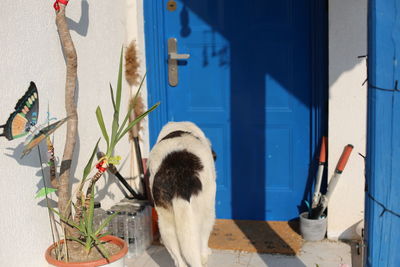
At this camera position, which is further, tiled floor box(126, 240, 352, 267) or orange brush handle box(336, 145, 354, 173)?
orange brush handle box(336, 145, 354, 173)

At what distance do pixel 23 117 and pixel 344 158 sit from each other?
215 centimetres

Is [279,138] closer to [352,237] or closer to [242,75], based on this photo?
[242,75]

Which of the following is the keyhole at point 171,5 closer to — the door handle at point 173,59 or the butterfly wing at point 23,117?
the door handle at point 173,59

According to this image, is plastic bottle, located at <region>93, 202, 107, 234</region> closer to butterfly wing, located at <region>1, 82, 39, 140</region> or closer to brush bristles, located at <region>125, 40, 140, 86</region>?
butterfly wing, located at <region>1, 82, 39, 140</region>

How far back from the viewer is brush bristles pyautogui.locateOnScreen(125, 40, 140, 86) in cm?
374

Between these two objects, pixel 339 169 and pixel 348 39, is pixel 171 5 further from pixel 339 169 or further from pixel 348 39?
pixel 339 169

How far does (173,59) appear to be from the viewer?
3.84m

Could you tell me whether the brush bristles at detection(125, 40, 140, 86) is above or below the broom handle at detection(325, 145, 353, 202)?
above

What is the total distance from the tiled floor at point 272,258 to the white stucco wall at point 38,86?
557 mm

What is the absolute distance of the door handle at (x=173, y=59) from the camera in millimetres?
3809

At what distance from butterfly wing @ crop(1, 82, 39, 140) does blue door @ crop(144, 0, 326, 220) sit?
5.41ft

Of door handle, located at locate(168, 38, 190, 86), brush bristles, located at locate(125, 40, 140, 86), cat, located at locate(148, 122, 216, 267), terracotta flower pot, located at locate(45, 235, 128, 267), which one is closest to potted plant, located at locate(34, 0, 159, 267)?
terracotta flower pot, located at locate(45, 235, 128, 267)

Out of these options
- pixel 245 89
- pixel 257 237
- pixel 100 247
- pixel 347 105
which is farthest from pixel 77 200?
pixel 347 105

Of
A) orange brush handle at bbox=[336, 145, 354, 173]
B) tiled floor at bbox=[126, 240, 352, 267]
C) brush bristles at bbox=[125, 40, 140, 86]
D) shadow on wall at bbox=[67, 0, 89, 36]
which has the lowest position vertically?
tiled floor at bbox=[126, 240, 352, 267]
